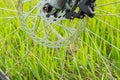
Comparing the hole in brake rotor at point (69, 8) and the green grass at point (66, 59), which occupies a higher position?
the hole in brake rotor at point (69, 8)

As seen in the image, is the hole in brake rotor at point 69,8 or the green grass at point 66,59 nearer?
the hole in brake rotor at point 69,8

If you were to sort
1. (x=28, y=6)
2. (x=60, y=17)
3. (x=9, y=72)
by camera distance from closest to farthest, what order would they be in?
1. (x=60, y=17)
2. (x=9, y=72)
3. (x=28, y=6)

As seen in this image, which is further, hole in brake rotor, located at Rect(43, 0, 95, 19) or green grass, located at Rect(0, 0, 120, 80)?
green grass, located at Rect(0, 0, 120, 80)

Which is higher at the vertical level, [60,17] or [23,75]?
[60,17]

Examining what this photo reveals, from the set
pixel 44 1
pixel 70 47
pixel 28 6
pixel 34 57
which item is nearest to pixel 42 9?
pixel 44 1

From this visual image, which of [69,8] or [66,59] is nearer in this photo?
[69,8]

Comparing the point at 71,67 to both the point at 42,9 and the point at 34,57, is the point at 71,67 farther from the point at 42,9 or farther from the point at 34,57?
the point at 42,9

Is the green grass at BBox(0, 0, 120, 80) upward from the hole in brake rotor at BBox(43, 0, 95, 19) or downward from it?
downward

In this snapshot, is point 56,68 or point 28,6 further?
point 28,6
